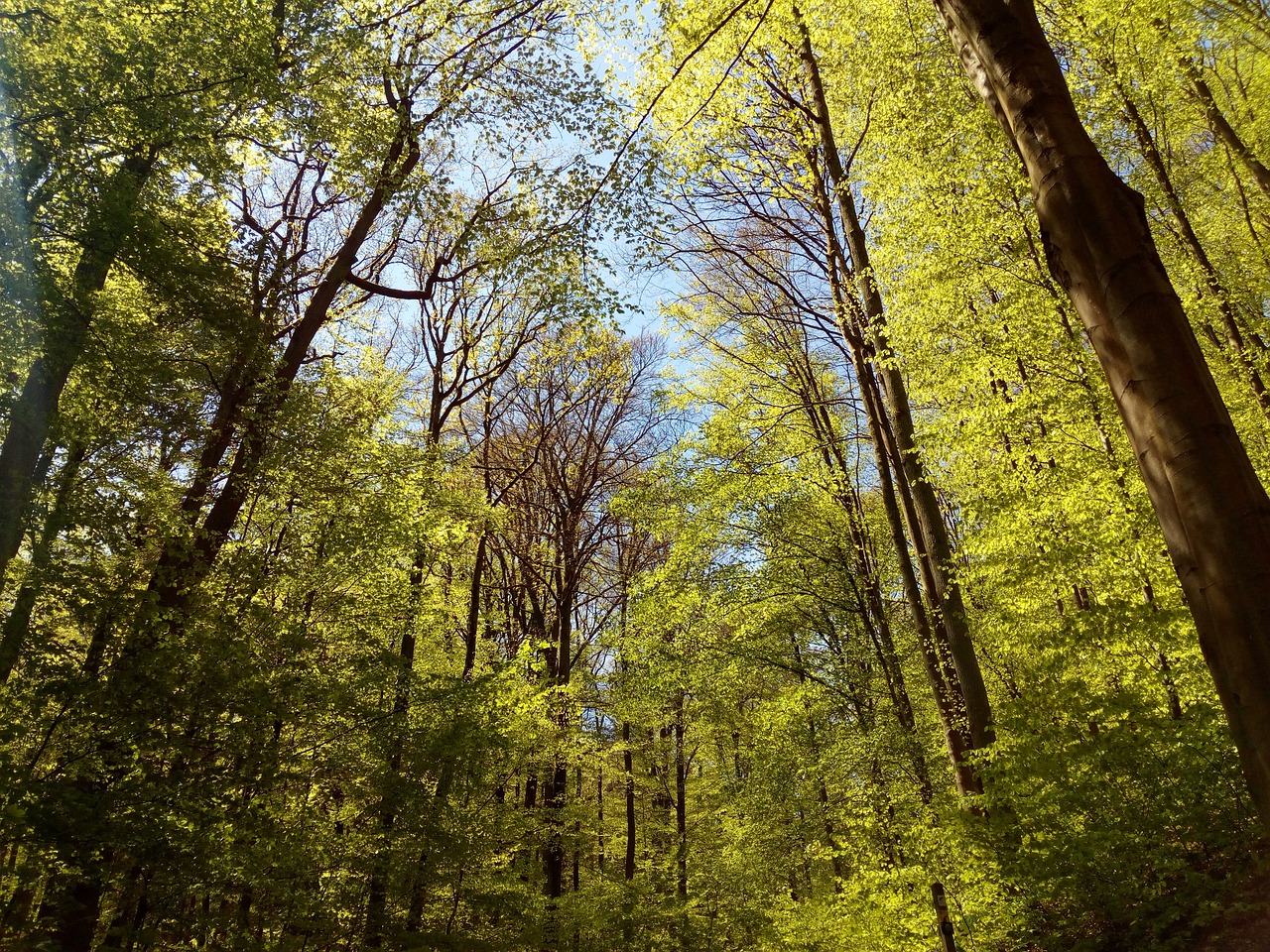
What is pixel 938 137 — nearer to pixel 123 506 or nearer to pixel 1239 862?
pixel 1239 862

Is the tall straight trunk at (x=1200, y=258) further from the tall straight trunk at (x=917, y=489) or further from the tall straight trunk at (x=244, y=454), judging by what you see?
the tall straight trunk at (x=244, y=454)

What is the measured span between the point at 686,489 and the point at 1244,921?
26.8 ft

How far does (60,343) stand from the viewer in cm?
560

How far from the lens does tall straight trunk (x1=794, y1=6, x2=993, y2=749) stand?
6.69 meters

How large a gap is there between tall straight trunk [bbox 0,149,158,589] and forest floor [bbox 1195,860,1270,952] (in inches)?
355

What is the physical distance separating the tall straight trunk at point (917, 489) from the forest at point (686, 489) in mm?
58

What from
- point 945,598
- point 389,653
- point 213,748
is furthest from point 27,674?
point 945,598

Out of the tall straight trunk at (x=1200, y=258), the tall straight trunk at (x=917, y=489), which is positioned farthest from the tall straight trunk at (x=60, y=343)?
the tall straight trunk at (x=1200, y=258)

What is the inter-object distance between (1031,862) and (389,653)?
6.52 m

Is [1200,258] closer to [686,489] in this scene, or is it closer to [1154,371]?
[686,489]

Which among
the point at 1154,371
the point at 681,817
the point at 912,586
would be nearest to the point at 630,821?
the point at 681,817

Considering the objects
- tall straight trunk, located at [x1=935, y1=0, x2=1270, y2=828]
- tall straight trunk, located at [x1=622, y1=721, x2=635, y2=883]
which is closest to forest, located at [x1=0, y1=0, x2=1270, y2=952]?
tall straight trunk, located at [x1=935, y1=0, x2=1270, y2=828]

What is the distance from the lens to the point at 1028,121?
2176 millimetres

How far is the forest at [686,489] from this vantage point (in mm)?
4453
